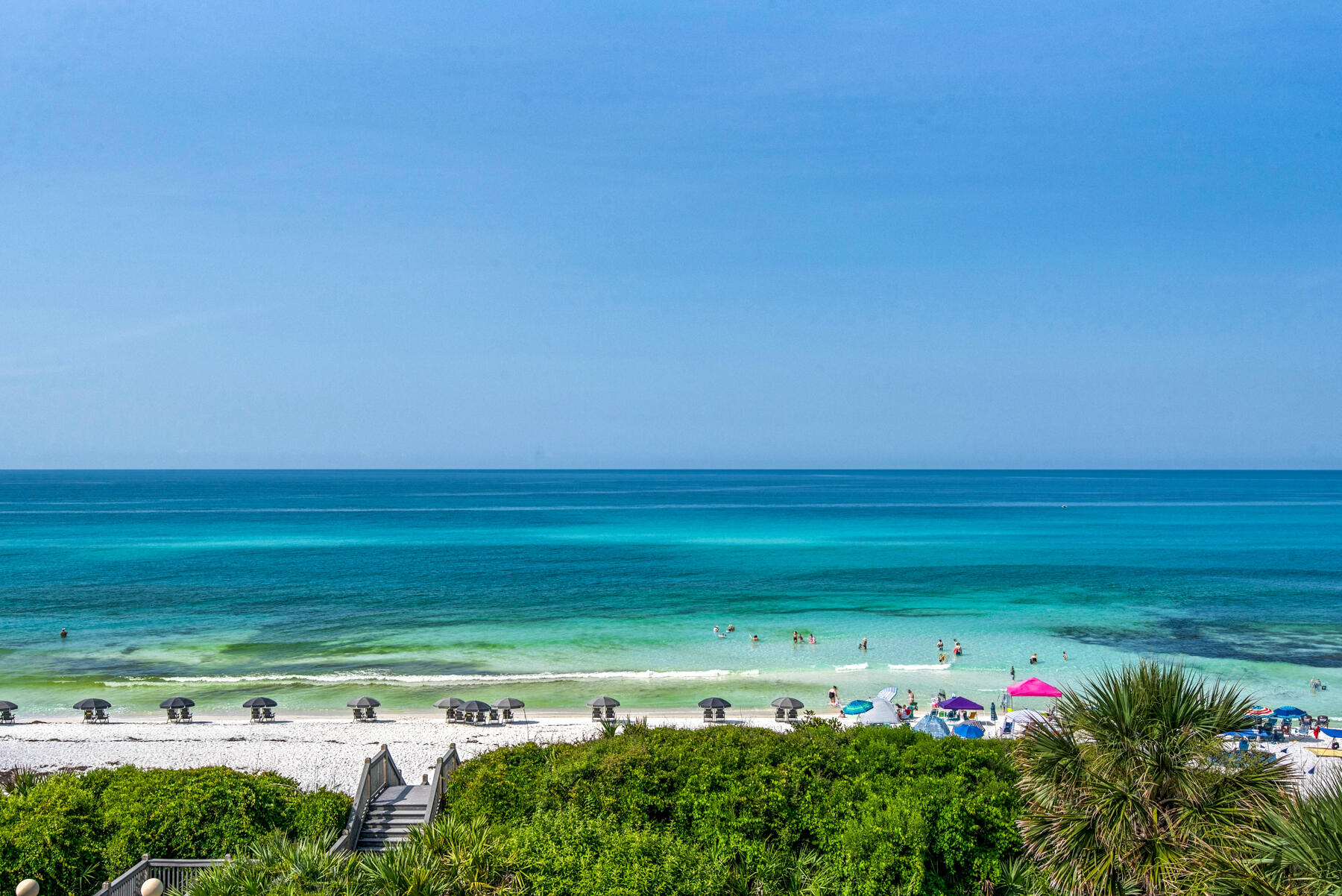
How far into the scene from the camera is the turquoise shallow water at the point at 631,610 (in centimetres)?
3972

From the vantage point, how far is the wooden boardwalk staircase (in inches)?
704

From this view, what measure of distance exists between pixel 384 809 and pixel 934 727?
17.5 meters

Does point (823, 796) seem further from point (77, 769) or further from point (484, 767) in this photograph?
point (77, 769)

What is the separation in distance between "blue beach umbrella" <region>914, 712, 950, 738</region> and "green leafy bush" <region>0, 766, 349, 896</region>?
59.6 ft

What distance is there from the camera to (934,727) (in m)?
27.2

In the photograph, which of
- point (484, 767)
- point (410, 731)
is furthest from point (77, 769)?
point (484, 767)

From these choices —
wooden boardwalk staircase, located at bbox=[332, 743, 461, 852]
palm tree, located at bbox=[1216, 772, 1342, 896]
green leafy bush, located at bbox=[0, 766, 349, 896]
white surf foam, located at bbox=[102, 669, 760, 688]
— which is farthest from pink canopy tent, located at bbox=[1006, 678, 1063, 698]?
green leafy bush, located at bbox=[0, 766, 349, 896]

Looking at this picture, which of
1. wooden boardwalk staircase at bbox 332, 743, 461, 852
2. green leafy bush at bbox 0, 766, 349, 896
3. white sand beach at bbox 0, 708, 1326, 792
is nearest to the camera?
green leafy bush at bbox 0, 766, 349, 896

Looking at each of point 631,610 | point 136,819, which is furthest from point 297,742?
point 631,610

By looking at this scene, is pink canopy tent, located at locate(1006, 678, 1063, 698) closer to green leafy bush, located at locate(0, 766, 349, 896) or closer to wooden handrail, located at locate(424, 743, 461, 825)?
wooden handrail, located at locate(424, 743, 461, 825)

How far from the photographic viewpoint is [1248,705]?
1104 cm

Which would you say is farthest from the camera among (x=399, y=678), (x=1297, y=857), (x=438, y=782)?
(x=399, y=678)

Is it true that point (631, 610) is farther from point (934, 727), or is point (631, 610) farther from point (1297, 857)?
point (1297, 857)

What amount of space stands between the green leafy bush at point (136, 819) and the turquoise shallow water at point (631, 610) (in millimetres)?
18776
